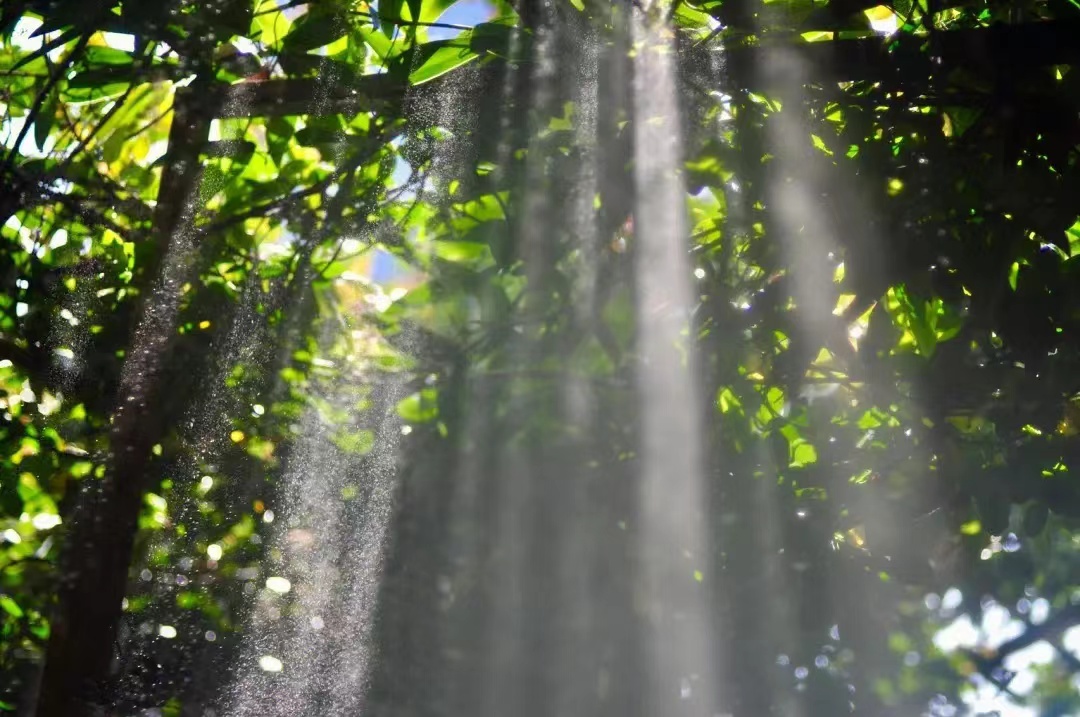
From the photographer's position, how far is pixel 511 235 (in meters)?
0.71

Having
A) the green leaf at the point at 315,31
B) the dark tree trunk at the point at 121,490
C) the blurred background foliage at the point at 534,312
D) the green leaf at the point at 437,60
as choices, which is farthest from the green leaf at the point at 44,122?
the green leaf at the point at 437,60

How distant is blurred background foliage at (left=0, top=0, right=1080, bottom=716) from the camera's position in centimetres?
65

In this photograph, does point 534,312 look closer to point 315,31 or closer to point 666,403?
point 666,403

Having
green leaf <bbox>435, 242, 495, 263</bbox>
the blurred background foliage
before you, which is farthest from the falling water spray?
green leaf <bbox>435, 242, 495, 263</bbox>

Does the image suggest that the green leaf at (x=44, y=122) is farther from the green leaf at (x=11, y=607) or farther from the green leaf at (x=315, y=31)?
the green leaf at (x=11, y=607)

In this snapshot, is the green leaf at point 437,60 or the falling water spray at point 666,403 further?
the green leaf at point 437,60

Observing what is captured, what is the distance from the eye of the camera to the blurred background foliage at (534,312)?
2.12ft

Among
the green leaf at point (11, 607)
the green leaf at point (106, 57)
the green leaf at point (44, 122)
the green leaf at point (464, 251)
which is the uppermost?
the green leaf at point (106, 57)

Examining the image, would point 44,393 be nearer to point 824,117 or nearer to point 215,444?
point 215,444

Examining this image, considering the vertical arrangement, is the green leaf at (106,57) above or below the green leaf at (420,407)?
above

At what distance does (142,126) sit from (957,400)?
770 millimetres

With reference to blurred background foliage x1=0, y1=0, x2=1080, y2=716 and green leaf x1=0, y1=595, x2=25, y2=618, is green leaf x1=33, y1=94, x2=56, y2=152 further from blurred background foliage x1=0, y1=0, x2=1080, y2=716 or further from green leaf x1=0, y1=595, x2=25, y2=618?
green leaf x1=0, y1=595, x2=25, y2=618

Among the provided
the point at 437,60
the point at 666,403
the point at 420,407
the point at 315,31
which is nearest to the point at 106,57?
the point at 315,31

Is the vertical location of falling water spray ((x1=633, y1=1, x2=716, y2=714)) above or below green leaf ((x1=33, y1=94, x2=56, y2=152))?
below
